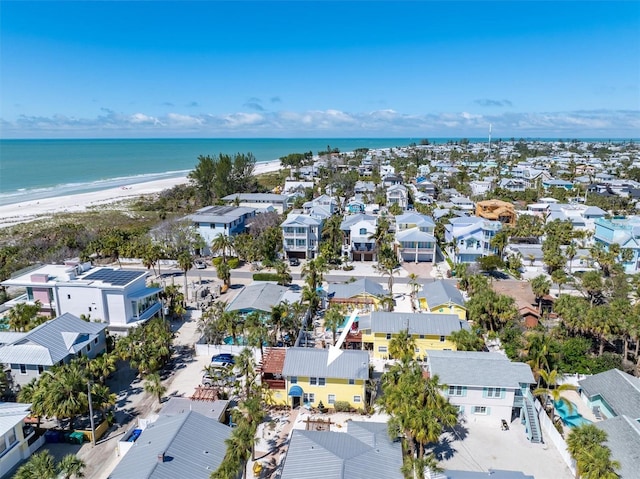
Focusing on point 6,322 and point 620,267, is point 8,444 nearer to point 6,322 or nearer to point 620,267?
point 6,322

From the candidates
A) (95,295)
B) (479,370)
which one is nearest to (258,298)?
(95,295)

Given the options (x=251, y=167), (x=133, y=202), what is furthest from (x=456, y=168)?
(x=133, y=202)

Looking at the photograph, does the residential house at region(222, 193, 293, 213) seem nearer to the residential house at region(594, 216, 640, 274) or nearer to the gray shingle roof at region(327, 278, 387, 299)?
the gray shingle roof at region(327, 278, 387, 299)

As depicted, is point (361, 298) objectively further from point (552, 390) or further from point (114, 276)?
point (114, 276)

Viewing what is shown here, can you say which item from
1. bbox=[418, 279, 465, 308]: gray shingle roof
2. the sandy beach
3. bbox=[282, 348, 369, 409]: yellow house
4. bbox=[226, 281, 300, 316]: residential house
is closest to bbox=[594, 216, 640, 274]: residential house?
bbox=[418, 279, 465, 308]: gray shingle roof

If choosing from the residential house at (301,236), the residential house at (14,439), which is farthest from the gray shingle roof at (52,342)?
the residential house at (301,236)

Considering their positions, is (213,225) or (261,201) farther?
(261,201)
